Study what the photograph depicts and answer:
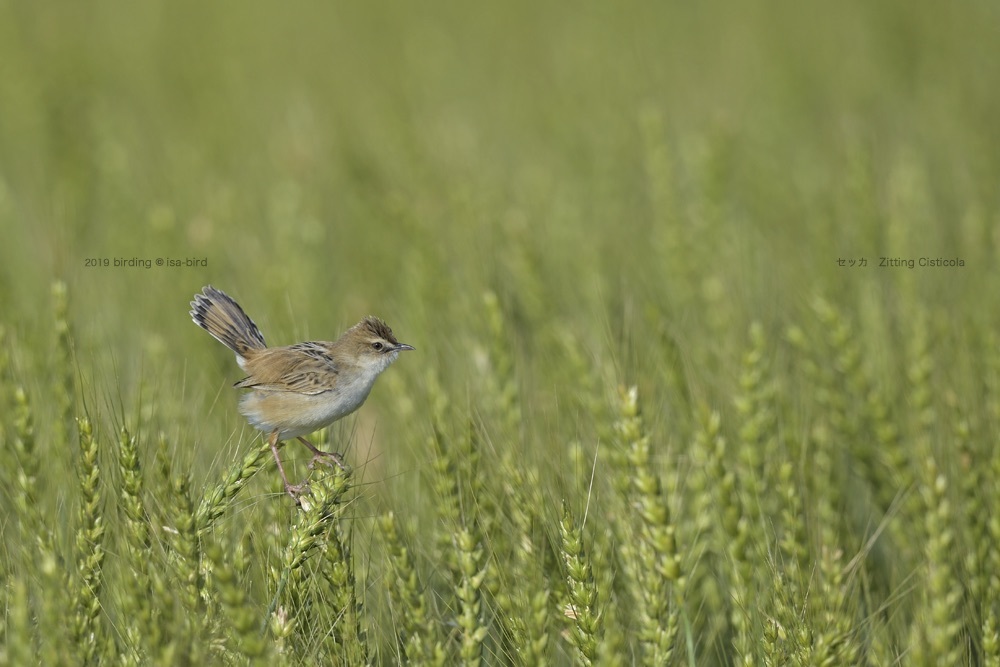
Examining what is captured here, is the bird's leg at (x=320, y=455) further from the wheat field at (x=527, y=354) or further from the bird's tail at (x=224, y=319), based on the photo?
the bird's tail at (x=224, y=319)

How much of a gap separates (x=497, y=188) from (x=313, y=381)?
12.1 feet

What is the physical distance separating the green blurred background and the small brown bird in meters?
0.16

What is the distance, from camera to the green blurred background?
432cm

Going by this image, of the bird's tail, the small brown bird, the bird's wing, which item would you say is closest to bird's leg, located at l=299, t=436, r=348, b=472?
the small brown bird

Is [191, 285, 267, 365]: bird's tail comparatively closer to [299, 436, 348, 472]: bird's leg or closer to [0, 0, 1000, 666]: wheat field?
[0, 0, 1000, 666]: wheat field

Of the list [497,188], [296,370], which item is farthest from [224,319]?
[497,188]

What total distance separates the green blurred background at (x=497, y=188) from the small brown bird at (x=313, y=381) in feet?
0.51

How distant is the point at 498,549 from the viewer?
10.6 ft

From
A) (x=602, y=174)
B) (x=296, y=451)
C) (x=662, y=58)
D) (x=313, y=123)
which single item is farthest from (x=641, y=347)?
(x=662, y=58)

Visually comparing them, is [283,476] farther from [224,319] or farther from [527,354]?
[527,354]

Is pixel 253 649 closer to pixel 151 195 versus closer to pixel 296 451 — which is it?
pixel 296 451

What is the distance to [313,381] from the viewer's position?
2.87 m

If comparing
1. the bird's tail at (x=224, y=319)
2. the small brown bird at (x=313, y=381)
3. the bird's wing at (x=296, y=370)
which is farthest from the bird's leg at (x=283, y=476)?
the bird's tail at (x=224, y=319)

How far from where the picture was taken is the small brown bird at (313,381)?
2.79 meters
